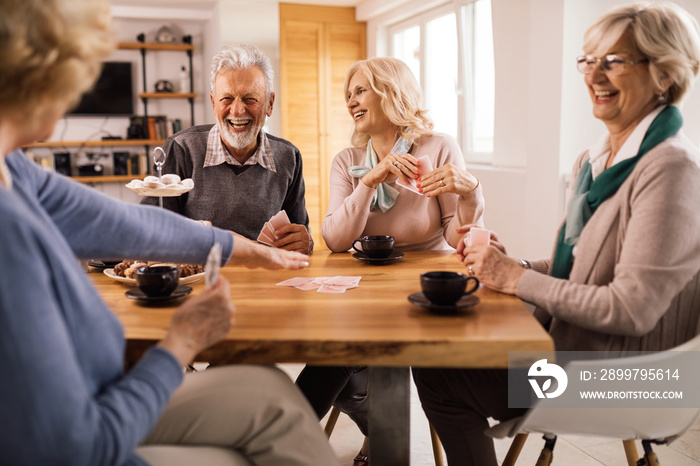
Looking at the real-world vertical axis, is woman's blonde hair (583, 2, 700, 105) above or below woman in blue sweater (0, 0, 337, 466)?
above

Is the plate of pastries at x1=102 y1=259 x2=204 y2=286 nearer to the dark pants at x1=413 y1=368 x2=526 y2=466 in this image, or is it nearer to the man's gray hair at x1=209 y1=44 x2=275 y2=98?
the dark pants at x1=413 y1=368 x2=526 y2=466

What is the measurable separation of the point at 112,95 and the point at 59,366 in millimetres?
7590

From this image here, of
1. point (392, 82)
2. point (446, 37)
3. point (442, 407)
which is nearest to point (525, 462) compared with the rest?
point (442, 407)

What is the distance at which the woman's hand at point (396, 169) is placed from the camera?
6.97 ft

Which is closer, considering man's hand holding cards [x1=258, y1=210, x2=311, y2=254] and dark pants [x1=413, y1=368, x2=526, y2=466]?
dark pants [x1=413, y1=368, x2=526, y2=466]

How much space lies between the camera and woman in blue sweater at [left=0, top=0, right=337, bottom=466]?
800 millimetres

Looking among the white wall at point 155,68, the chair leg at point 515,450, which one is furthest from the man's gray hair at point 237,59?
the white wall at point 155,68

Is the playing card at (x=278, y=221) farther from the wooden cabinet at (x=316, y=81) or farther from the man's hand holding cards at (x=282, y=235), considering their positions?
the wooden cabinet at (x=316, y=81)

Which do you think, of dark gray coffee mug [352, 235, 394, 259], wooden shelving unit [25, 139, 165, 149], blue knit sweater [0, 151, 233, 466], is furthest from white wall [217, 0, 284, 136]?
blue knit sweater [0, 151, 233, 466]

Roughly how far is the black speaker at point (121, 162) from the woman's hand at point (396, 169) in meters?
6.23

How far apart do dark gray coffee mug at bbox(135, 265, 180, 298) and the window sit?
4.06 m

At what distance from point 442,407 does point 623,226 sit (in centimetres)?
65

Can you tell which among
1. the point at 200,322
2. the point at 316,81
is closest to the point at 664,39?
the point at 200,322

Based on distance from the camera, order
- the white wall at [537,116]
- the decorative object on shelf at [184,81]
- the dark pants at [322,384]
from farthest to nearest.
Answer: the decorative object on shelf at [184,81]
the white wall at [537,116]
the dark pants at [322,384]
